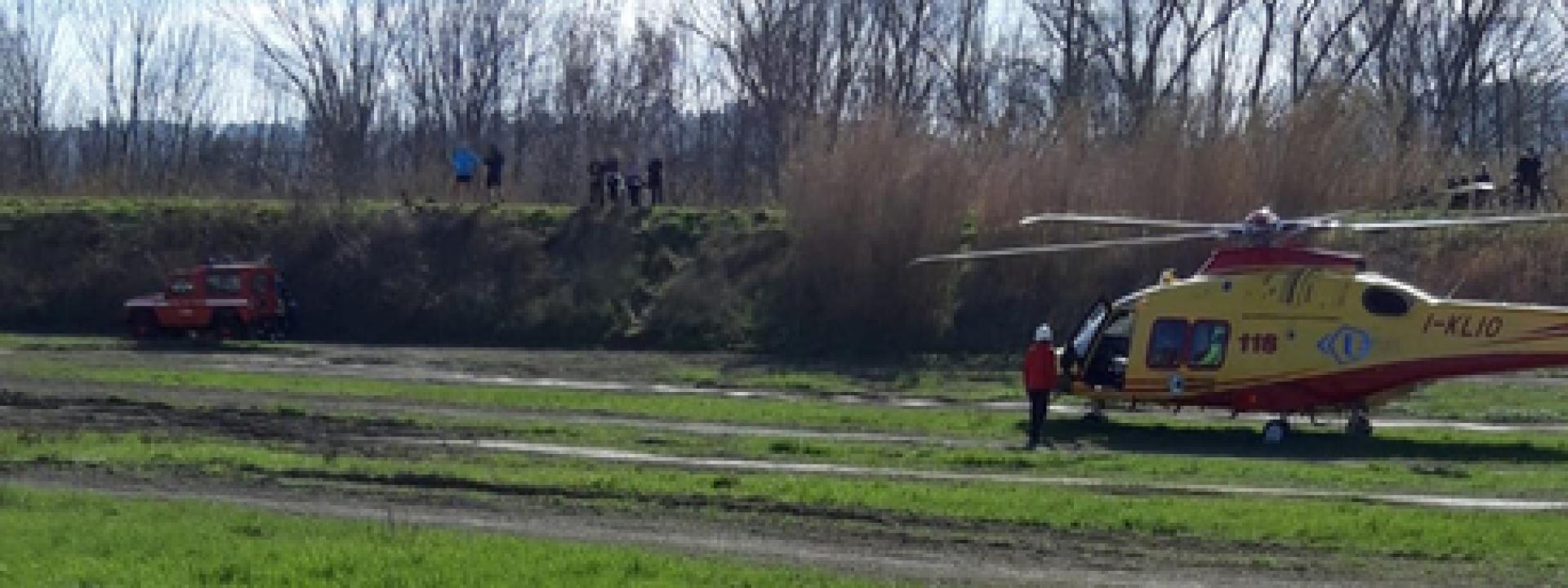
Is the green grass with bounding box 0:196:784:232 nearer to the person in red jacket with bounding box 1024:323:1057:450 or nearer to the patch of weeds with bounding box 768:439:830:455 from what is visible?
the person in red jacket with bounding box 1024:323:1057:450

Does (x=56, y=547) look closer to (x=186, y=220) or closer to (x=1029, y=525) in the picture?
(x=1029, y=525)

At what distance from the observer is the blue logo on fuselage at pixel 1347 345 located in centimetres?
2648

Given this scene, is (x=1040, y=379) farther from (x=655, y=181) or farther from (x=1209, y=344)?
(x=655, y=181)

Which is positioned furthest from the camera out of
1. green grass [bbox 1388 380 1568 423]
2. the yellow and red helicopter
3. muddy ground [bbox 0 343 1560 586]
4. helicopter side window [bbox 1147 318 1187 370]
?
green grass [bbox 1388 380 1568 423]

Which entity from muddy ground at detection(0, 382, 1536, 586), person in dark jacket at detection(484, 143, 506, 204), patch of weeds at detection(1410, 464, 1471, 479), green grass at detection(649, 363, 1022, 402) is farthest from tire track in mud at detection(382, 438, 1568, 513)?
person in dark jacket at detection(484, 143, 506, 204)

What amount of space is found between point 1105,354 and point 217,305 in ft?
79.7

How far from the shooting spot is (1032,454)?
24.6 meters

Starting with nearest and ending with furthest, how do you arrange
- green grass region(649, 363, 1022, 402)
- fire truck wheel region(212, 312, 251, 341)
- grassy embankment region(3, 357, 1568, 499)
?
grassy embankment region(3, 357, 1568, 499), green grass region(649, 363, 1022, 402), fire truck wheel region(212, 312, 251, 341)

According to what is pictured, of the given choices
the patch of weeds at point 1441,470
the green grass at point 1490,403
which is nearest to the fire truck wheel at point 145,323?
the green grass at point 1490,403

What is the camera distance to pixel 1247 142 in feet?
145

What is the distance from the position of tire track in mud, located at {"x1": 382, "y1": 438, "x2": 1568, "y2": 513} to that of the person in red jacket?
14.2 feet

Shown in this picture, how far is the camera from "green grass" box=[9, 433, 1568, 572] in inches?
657

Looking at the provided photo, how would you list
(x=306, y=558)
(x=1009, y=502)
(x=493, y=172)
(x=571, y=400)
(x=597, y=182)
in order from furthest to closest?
(x=493, y=172)
(x=597, y=182)
(x=571, y=400)
(x=1009, y=502)
(x=306, y=558)

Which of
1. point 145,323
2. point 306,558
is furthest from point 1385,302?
point 145,323
